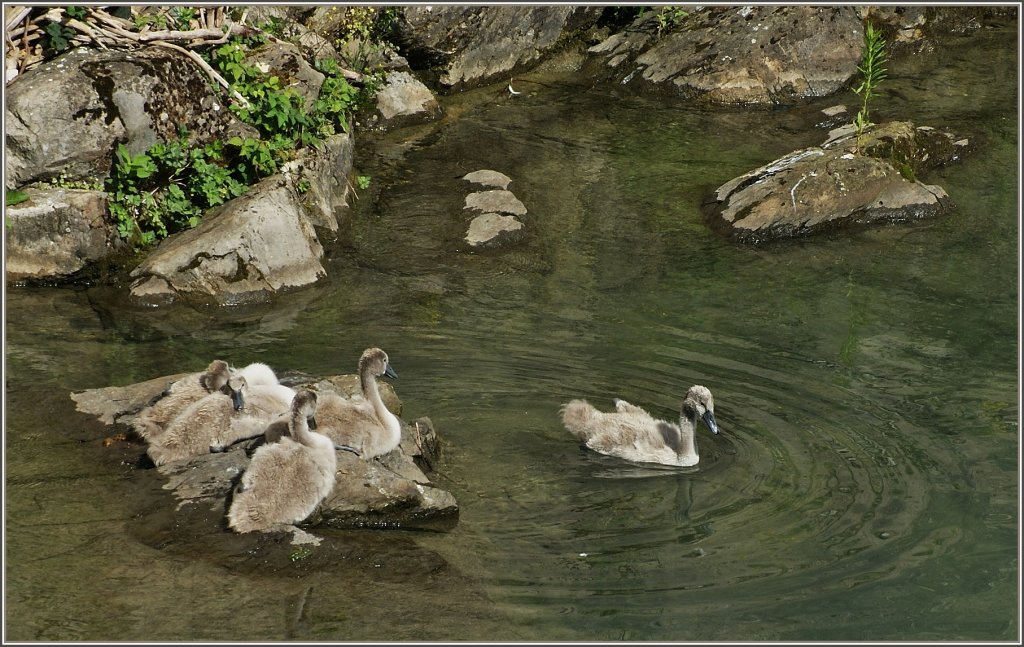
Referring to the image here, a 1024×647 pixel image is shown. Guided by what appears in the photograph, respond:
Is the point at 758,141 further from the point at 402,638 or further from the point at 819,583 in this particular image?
the point at 402,638

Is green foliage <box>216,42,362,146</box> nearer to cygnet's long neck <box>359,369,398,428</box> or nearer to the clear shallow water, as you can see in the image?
the clear shallow water

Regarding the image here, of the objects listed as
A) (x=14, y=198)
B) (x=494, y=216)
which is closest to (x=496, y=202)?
(x=494, y=216)

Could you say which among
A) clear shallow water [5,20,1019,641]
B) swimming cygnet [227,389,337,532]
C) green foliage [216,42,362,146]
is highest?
green foliage [216,42,362,146]

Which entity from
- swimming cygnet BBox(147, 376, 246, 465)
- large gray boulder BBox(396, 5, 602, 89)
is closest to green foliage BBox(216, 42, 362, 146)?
large gray boulder BBox(396, 5, 602, 89)

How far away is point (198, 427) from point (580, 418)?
2.80 meters

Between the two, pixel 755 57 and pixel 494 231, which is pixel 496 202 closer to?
pixel 494 231

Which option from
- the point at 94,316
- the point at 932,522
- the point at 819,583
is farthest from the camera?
the point at 94,316

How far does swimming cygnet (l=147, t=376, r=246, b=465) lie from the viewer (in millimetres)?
7918

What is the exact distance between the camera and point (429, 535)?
750 centimetres

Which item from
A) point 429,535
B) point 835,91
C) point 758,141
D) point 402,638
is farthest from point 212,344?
point 835,91

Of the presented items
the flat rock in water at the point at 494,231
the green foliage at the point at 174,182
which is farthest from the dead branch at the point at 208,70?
the flat rock in water at the point at 494,231

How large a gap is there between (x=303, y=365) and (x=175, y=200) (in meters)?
3.31

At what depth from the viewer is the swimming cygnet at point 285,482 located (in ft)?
23.5

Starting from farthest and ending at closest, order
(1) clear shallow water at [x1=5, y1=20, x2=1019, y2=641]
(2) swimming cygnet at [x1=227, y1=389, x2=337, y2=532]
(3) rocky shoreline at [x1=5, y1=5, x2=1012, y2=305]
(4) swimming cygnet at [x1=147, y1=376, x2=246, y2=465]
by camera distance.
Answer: (3) rocky shoreline at [x1=5, y1=5, x2=1012, y2=305] → (4) swimming cygnet at [x1=147, y1=376, x2=246, y2=465] → (2) swimming cygnet at [x1=227, y1=389, x2=337, y2=532] → (1) clear shallow water at [x1=5, y1=20, x2=1019, y2=641]
